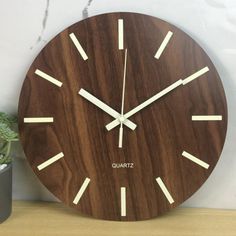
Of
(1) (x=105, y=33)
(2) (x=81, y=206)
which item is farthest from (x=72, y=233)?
(1) (x=105, y=33)

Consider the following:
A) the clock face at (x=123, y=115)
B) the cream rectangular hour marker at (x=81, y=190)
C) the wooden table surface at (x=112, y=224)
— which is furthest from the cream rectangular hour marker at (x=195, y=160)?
the cream rectangular hour marker at (x=81, y=190)

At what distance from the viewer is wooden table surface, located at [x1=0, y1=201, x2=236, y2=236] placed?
799 millimetres

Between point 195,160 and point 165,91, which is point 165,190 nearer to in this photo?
point 195,160

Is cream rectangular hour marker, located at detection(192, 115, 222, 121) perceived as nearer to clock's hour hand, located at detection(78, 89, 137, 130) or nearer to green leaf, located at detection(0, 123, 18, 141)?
clock's hour hand, located at detection(78, 89, 137, 130)

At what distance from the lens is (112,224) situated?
84 centimetres

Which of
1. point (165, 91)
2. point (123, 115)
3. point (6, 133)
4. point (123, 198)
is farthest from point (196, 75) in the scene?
point (6, 133)

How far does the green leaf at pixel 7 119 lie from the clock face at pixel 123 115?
0.03m

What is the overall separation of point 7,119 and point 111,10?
1.12ft

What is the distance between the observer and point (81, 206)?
0.87 m

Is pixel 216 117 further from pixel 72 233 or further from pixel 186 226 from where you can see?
pixel 72 233

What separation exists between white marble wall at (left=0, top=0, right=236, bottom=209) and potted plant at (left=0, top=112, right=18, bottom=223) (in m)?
0.06

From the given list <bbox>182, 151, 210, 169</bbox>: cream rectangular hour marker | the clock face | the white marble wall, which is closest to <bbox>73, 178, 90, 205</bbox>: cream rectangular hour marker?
the clock face

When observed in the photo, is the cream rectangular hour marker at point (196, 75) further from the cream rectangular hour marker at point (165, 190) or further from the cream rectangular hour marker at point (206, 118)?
the cream rectangular hour marker at point (165, 190)

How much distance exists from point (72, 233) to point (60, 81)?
1.08 ft
